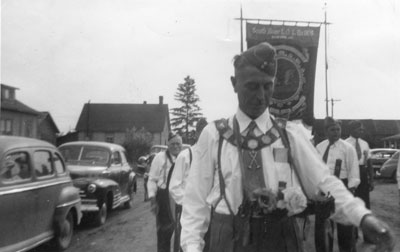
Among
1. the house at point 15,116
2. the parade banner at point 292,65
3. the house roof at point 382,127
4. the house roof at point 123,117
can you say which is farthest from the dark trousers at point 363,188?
the house roof at point 382,127

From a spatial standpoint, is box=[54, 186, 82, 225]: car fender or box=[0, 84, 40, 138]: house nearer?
box=[54, 186, 82, 225]: car fender

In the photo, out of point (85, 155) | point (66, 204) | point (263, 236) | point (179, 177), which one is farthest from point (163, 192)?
point (85, 155)

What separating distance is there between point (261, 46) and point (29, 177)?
5.43 m

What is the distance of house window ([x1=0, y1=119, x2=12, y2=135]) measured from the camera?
36188mm

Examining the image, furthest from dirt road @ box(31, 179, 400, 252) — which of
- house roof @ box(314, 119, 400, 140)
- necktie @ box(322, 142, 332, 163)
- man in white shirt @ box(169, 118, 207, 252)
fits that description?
house roof @ box(314, 119, 400, 140)

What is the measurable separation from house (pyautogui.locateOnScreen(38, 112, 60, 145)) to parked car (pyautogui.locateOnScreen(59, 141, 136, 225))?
3989 centimetres

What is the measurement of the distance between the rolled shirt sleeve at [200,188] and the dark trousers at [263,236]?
108 millimetres

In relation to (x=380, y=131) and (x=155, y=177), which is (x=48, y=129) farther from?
(x=155, y=177)

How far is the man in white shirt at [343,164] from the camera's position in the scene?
22.2 ft

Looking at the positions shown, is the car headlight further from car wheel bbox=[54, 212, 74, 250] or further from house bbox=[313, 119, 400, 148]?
house bbox=[313, 119, 400, 148]

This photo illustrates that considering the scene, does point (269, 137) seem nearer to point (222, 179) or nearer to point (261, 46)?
point (222, 179)

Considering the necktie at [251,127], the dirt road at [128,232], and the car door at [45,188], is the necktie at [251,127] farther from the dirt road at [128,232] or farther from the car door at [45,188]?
the dirt road at [128,232]

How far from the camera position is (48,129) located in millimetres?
55188

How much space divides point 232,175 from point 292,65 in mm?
5612
